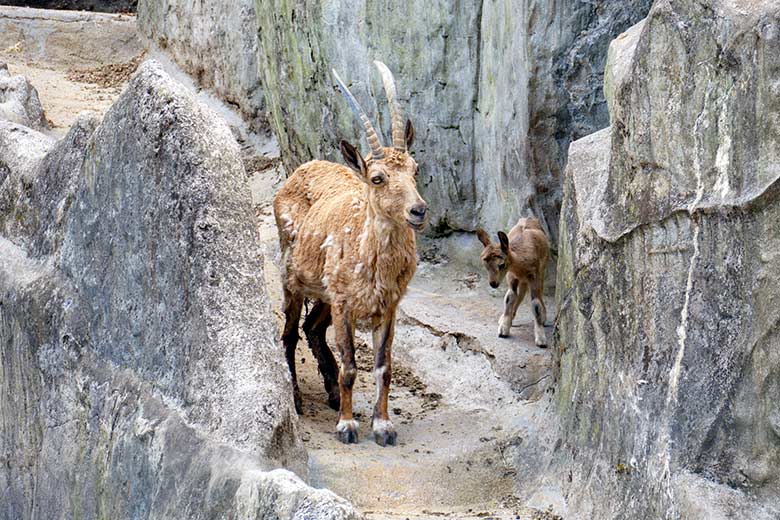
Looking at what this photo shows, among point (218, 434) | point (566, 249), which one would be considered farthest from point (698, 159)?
point (218, 434)

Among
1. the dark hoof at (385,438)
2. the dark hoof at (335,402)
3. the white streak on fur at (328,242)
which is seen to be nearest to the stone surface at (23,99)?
the white streak on fur at (328,242)

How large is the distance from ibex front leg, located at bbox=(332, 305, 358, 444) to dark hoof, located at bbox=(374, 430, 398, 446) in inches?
5.7

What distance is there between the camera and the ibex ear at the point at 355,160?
7.87 m

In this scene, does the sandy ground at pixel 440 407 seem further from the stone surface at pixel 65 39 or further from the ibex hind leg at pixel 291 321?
the stone surface at pixel 65 39

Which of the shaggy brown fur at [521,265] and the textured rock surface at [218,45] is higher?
the textured rock surface at [218,45]

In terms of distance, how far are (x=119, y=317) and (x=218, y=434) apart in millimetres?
1098

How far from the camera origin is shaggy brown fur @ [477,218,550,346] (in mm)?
9133

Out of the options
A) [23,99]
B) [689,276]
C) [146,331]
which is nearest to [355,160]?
[146,331]

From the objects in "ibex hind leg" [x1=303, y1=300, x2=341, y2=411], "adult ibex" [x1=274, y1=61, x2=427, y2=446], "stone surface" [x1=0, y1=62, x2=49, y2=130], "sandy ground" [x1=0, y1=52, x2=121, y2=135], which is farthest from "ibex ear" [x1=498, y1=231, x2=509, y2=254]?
"sandy ground" [x1=0, y1=52, x2=121, y2=135]

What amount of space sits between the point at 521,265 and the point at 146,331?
3592 mm

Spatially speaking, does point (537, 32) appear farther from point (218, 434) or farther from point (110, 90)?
point (110, 90)

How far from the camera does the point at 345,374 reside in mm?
7992

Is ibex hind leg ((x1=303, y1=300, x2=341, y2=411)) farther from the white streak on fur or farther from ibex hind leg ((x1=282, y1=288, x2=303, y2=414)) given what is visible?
the white streak on fur

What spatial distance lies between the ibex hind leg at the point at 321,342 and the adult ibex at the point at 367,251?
0.20 meters
